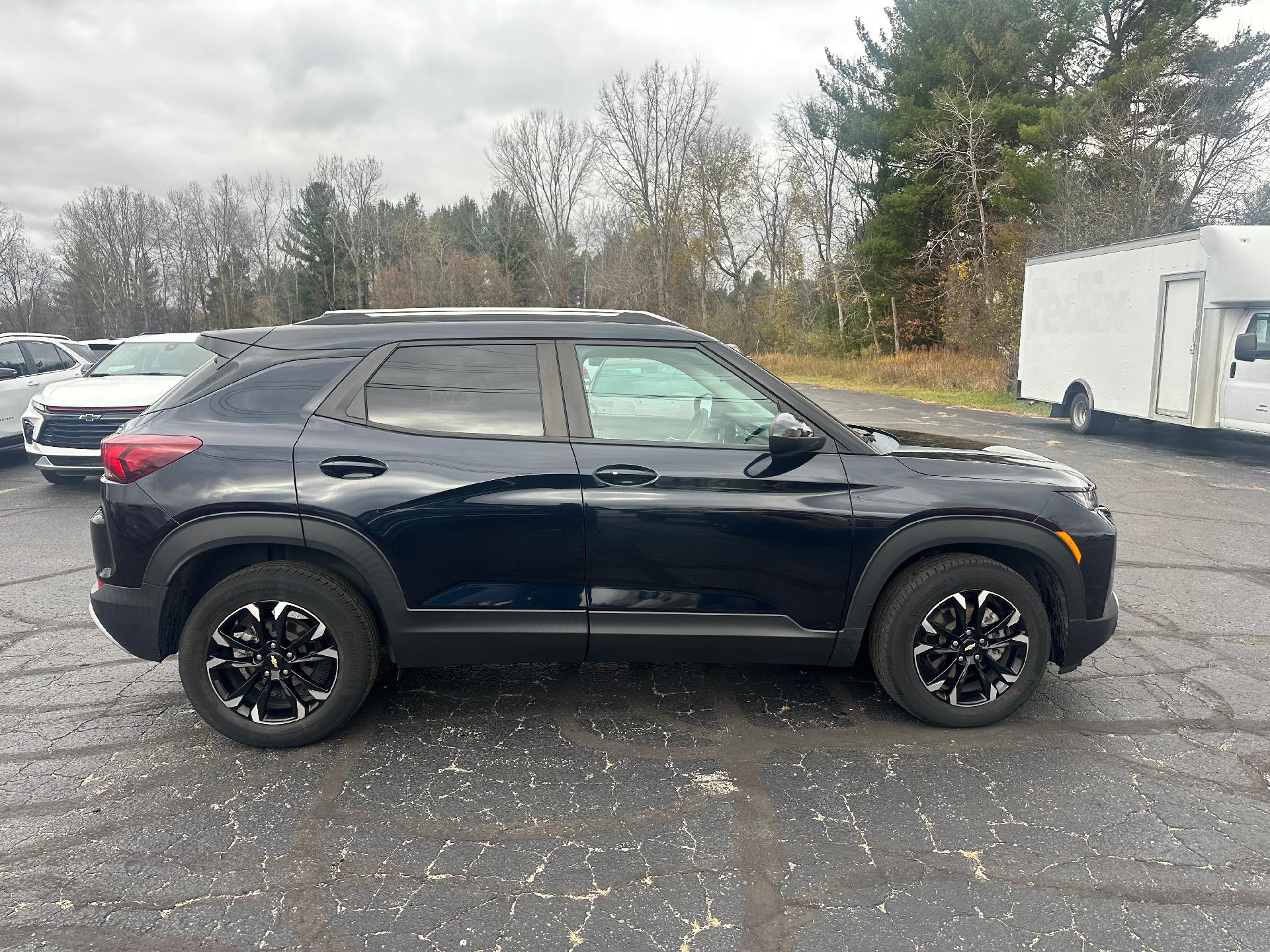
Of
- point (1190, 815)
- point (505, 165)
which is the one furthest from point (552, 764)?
point (505, 165)

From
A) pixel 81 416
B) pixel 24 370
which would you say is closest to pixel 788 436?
pixel 81 416

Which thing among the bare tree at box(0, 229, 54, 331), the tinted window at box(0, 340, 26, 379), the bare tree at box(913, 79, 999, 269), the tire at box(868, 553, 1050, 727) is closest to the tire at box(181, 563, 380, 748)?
the tire at box(868, 553, 1050, 727)

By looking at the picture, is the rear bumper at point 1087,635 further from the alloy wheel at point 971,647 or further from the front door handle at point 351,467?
the front door handle at point 351,467

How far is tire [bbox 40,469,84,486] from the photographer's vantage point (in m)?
9.27

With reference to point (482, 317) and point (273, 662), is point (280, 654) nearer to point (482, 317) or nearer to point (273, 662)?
point (273, 662)

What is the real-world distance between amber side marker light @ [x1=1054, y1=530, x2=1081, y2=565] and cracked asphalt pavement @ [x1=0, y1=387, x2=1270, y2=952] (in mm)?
767

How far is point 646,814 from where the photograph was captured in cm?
302

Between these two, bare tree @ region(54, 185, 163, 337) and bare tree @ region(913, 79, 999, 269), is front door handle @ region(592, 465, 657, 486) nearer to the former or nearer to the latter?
bare tree @ region(913, 79, 999, 269)

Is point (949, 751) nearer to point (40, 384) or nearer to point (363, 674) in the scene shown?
point (363, 674)

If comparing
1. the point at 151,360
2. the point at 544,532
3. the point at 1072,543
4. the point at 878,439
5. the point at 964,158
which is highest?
the point at 964,158

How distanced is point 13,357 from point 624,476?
470 inches

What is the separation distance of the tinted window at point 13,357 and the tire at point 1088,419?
16.4 metres

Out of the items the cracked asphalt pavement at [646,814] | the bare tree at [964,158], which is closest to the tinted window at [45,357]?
the cracked asphalt pavement at [646,814]

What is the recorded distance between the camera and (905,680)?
3.58m
